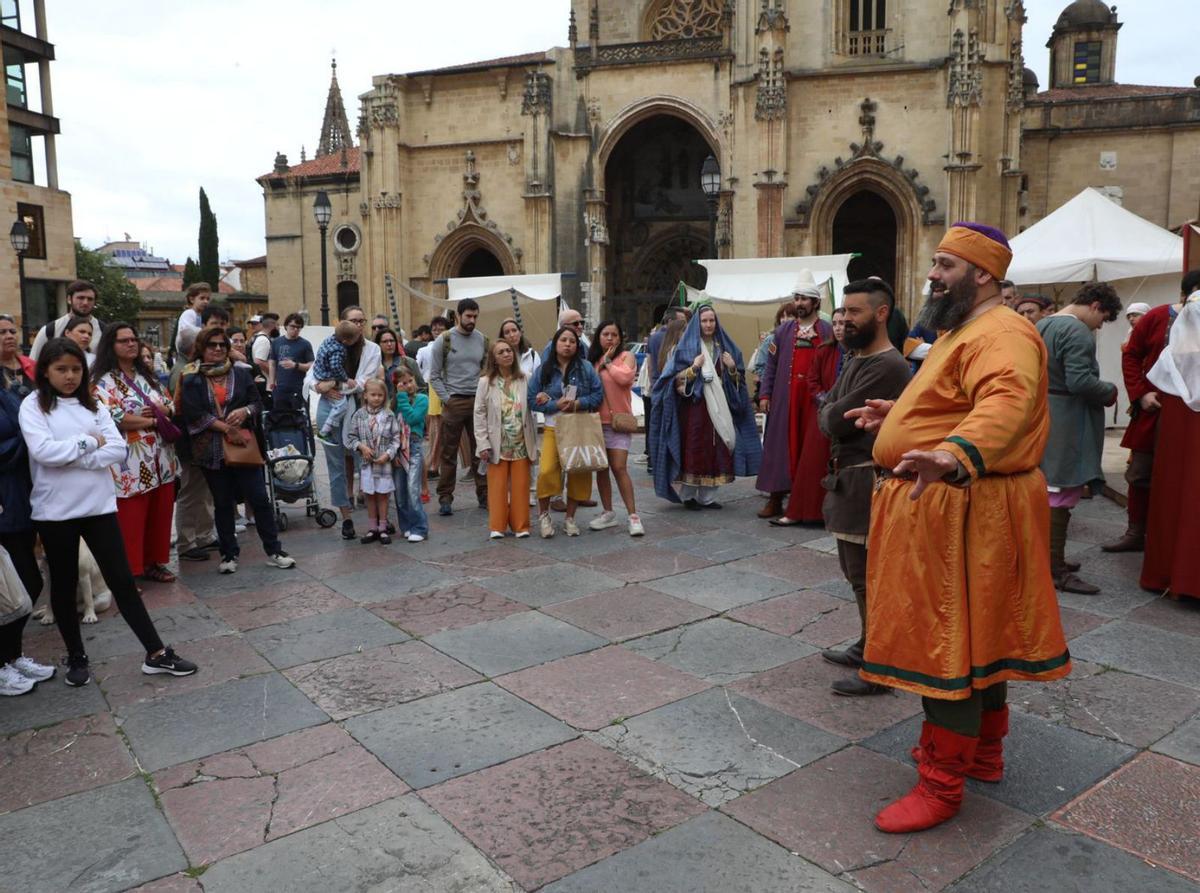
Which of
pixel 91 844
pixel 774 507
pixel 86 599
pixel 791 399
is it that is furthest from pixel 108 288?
pixel 91 844

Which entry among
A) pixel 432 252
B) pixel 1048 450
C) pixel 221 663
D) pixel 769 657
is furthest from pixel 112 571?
pixel 432 252

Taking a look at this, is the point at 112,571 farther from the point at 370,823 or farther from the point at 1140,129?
the point at 1140,129

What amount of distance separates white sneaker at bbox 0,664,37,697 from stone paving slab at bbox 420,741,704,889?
2377 mm

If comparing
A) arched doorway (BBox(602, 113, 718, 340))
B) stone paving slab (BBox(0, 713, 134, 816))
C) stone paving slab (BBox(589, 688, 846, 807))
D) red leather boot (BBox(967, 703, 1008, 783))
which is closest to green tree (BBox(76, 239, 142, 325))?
arched doorway (BBox(602, 113, 718, 340))

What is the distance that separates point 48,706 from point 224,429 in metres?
2.50

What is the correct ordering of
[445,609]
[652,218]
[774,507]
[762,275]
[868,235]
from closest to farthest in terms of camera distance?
[445,609] → [774,507] → [762,275] → [868,235] → [652,218]

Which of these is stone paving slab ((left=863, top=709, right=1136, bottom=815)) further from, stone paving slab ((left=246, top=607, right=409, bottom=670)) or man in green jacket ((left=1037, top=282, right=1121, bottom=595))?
stone paving slab ((left=246, top=607, right=409, bottom=670))

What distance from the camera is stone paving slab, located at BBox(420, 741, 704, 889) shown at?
2938mm

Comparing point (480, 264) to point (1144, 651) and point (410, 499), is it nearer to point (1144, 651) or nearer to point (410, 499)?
point (410, 499)

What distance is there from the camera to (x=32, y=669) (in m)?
4.50

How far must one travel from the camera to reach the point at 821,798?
3258mm

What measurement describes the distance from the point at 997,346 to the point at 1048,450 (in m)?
3.71

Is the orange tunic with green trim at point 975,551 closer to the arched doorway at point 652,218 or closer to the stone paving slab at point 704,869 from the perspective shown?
the stone paving slab at point 704,869

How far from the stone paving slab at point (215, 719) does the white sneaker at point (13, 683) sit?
0.65 meters
